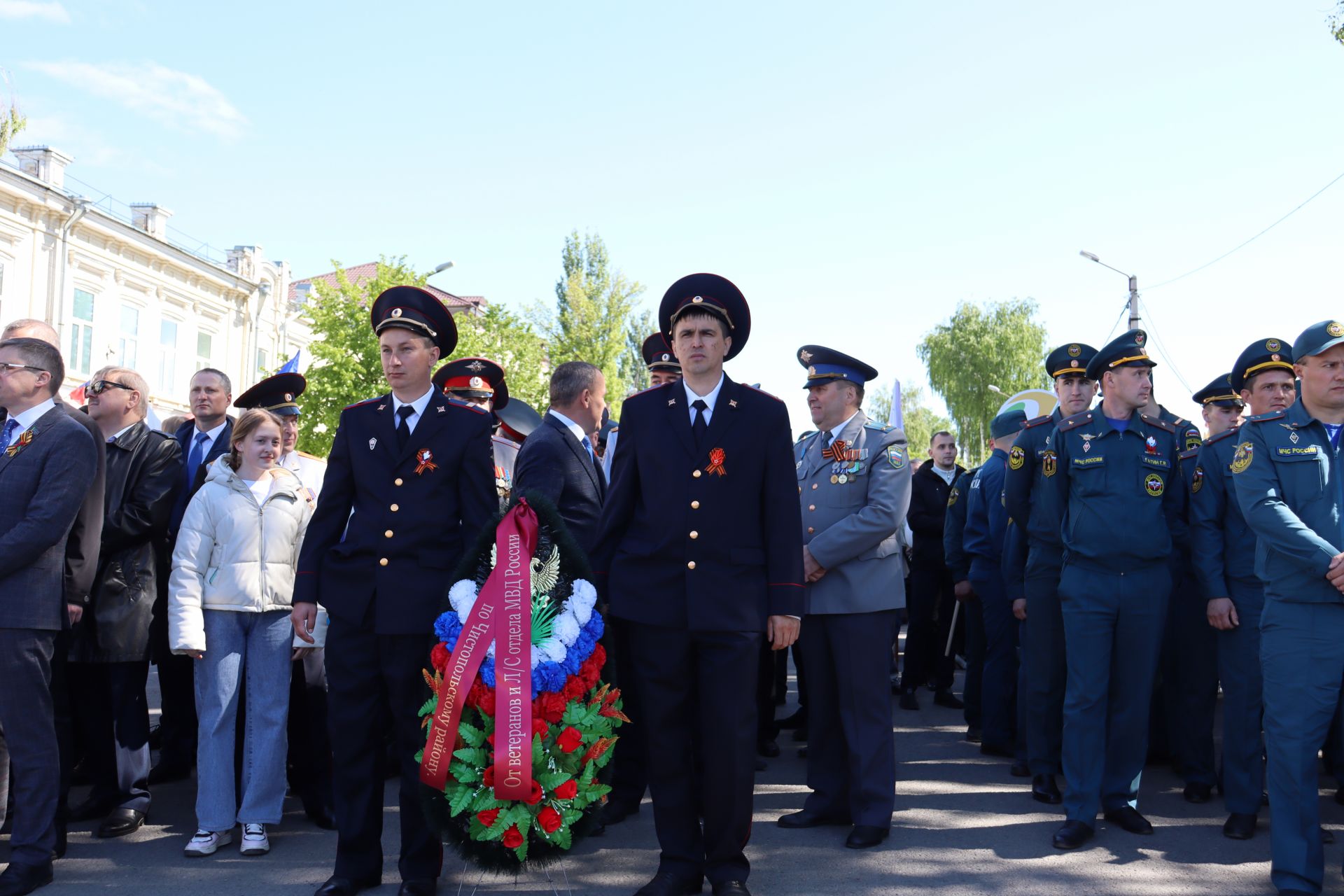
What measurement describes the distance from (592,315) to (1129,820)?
159 ft

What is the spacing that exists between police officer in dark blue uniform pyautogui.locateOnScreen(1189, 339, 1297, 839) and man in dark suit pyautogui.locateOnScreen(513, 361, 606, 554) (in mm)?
3165

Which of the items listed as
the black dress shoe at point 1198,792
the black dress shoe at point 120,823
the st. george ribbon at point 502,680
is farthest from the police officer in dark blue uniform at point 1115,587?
the black dress shoe at point 120,823

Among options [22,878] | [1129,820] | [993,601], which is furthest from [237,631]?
[993,601]

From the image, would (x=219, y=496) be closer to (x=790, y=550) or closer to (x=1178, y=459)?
(x=790, y=550)

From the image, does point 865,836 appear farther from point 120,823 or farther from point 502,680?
point 120,823

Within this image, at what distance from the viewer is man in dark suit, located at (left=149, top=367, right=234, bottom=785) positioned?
19.7 ft

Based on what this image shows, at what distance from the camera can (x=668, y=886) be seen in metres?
4.20

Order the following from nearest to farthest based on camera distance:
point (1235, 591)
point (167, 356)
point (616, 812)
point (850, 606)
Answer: point (850, 606) < point (1235, 591) < point (616, 812) < point (167, 356)

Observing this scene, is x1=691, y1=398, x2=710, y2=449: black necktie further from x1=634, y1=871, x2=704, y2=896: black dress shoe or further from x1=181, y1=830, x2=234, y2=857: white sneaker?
x1=181, y1=830, x2=234, y2=857: white sneaker

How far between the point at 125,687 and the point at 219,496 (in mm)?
1168

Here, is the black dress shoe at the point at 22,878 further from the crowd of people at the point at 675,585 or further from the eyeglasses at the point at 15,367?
the eyeglasses at the point at 15,367

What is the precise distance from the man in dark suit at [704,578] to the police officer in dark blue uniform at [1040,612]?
2.24 metres

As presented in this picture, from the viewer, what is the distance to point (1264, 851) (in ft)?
16.3

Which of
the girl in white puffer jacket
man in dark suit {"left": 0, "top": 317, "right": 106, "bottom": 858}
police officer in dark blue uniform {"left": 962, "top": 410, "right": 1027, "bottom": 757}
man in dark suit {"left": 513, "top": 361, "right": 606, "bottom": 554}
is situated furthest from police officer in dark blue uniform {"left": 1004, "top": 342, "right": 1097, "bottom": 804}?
man in dark suit {"left": 0, "top": 317, "right": 106, "bottom": 858}
